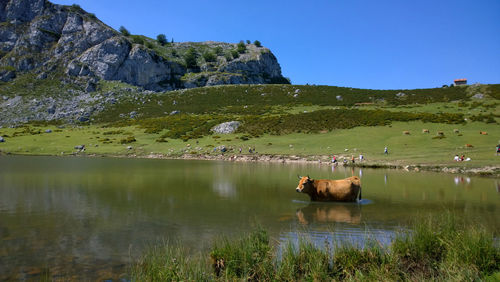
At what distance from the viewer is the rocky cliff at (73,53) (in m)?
131

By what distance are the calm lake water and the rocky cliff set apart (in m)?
120

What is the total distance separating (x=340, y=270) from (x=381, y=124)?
6219 cm

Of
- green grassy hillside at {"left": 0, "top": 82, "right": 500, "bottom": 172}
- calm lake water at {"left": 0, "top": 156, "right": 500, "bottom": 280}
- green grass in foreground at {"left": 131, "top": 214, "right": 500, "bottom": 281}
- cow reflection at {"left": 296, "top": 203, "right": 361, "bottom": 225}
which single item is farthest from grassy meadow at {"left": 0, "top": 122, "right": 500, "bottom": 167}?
green grass in foreground at {"left": 131, "top": 214, "right": 500, "bottom": 281}

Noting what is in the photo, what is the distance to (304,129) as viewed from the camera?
67875 mm

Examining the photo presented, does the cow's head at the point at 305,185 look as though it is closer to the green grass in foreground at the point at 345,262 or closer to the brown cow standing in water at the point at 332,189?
the brown cow standing in water at the point at 332,189

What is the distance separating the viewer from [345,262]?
7.78m

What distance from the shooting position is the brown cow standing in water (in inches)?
693

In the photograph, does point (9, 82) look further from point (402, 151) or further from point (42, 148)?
point (402, 151)

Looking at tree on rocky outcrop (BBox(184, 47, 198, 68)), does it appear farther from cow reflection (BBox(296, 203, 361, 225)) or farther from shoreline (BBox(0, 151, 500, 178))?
cow reflection (BBox(296, 203, 361, 225))

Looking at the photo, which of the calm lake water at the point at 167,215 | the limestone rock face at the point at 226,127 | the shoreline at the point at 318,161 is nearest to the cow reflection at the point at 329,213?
the calm lake water at the point at 167,215

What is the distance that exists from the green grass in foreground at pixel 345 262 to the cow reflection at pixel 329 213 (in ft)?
15.3

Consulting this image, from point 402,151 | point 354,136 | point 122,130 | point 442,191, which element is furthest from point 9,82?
point 442,191

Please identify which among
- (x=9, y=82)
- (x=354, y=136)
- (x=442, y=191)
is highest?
(x=9, y=82)

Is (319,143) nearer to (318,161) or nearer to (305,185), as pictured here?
(318,161)
